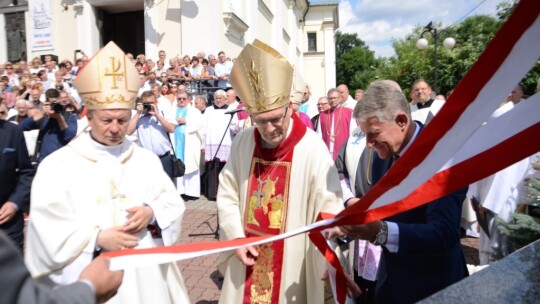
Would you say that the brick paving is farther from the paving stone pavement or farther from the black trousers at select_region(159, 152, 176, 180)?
the black trousers at select_region(159, 152, 176, 180)

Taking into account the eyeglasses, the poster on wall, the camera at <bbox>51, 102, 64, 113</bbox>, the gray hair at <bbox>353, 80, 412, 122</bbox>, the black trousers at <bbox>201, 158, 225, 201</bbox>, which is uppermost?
the poster on wall

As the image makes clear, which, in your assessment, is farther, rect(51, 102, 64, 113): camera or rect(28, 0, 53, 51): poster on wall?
rect(28, 0, 53, 51): poster on wall

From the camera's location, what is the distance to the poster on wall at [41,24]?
55.1 feet

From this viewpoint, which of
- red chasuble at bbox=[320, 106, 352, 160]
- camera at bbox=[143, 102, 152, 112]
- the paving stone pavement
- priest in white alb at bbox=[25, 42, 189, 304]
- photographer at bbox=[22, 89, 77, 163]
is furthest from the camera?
camera at bbox=[143, 102, 152, 112]

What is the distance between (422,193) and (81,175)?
2058 millimetres

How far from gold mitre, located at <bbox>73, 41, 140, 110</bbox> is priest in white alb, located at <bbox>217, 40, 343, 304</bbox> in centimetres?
76

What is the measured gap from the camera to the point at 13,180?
11.4ft

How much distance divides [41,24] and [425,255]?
726 inches

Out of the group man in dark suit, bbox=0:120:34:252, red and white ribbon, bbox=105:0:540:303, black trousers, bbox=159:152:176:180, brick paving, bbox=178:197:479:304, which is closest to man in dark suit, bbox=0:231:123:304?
red and white ribbon, bbox=105:0:540:303

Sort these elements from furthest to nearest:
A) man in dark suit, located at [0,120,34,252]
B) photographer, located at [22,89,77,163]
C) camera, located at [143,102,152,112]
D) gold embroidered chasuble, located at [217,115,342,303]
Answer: camera, located at [143,102,152,112] < photographer, located at [22,89,77,163] < man in dark suit, located at [0,120,34,252] < gold embroidered chasuble, located at [217,115,342,303]

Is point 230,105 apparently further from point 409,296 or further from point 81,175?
point 409,296

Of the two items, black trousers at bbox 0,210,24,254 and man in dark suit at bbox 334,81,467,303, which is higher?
man in dark suit at bbox 334,81,467,303

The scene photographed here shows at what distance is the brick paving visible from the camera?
4.50m

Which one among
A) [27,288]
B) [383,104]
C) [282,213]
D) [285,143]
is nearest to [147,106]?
[285,143]
